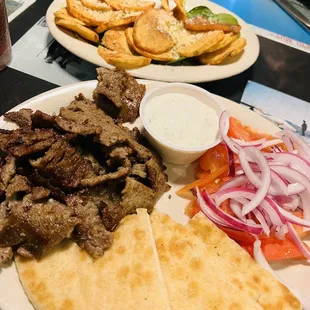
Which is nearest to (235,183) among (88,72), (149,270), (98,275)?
(149,270)

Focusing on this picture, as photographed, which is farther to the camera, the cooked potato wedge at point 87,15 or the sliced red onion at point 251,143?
the cooked potato wedge at point 87,15

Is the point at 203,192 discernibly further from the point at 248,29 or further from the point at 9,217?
the point at 248,29

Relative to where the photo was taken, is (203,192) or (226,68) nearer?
(203,192)

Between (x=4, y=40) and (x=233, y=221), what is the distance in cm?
211

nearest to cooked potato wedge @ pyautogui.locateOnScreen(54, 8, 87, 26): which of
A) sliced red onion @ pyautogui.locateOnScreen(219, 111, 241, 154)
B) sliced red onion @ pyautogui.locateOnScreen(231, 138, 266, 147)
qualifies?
sliced red onion @ pyautogui.locateOnScreen(219, 111, 241, 154)

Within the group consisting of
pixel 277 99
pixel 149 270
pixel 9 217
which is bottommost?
pixel 277 99

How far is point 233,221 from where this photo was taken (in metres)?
2.31

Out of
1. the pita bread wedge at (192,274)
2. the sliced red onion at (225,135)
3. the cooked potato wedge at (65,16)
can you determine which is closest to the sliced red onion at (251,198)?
the sliced red onion at (225,135)

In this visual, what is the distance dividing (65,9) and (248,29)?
1601 millimetres

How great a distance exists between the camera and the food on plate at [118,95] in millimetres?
2547

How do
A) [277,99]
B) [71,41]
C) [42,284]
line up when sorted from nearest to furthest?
[42,284] → [71,41] → [277,99]

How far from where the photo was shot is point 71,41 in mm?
3215

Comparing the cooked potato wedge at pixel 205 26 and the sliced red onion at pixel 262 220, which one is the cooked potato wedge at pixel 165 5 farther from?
the sliced red onion at pixel 262 220

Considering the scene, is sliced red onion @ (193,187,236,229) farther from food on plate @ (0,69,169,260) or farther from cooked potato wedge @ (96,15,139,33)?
cooked potato wedge @ (96,15,139,33)
